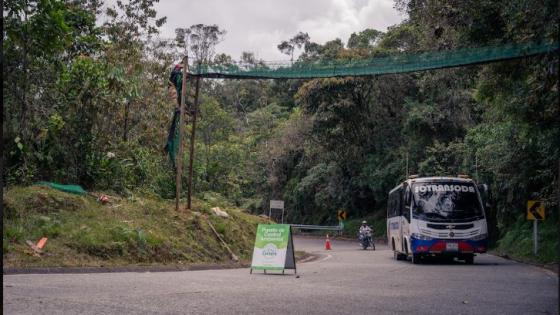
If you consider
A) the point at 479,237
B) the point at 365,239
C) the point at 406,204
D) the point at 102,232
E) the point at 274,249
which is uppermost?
the point at 406,204

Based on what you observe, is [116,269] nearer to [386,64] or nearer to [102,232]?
[102,232]

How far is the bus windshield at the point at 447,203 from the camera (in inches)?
822

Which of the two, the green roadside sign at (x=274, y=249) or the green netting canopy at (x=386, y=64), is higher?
the green netting canopy at (x=386, y=64)

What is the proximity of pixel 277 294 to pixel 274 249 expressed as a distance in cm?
538

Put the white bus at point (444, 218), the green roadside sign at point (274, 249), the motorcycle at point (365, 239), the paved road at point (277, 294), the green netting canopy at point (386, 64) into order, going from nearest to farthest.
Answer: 1. the paved road at point (277, 294)
2. the green netting canopy at point (386, 64)
3. the green roadside sign at point (274, 249)
4. the white bus at point (444, 218)
5. the motorcycle at point (365, 239)

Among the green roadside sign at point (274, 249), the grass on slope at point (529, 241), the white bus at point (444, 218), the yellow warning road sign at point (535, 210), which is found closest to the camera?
the green roadside sign at point (274, 249)

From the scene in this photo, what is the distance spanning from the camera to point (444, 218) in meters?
20.8

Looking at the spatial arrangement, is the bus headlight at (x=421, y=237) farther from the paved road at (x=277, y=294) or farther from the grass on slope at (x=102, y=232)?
the grass on slope at (x=102, y=232)

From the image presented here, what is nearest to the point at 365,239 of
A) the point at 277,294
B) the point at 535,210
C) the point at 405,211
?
the point at 535,210

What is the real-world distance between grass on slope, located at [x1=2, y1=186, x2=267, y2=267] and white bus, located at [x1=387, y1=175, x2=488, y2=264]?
5.77m

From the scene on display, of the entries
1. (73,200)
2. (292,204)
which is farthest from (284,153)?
(73,200)

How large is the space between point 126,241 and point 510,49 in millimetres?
11410

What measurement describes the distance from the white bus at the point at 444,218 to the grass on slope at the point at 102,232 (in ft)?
18.9

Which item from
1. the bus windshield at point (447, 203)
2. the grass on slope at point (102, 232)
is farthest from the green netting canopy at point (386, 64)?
the bus windshield at point (447, 203)
